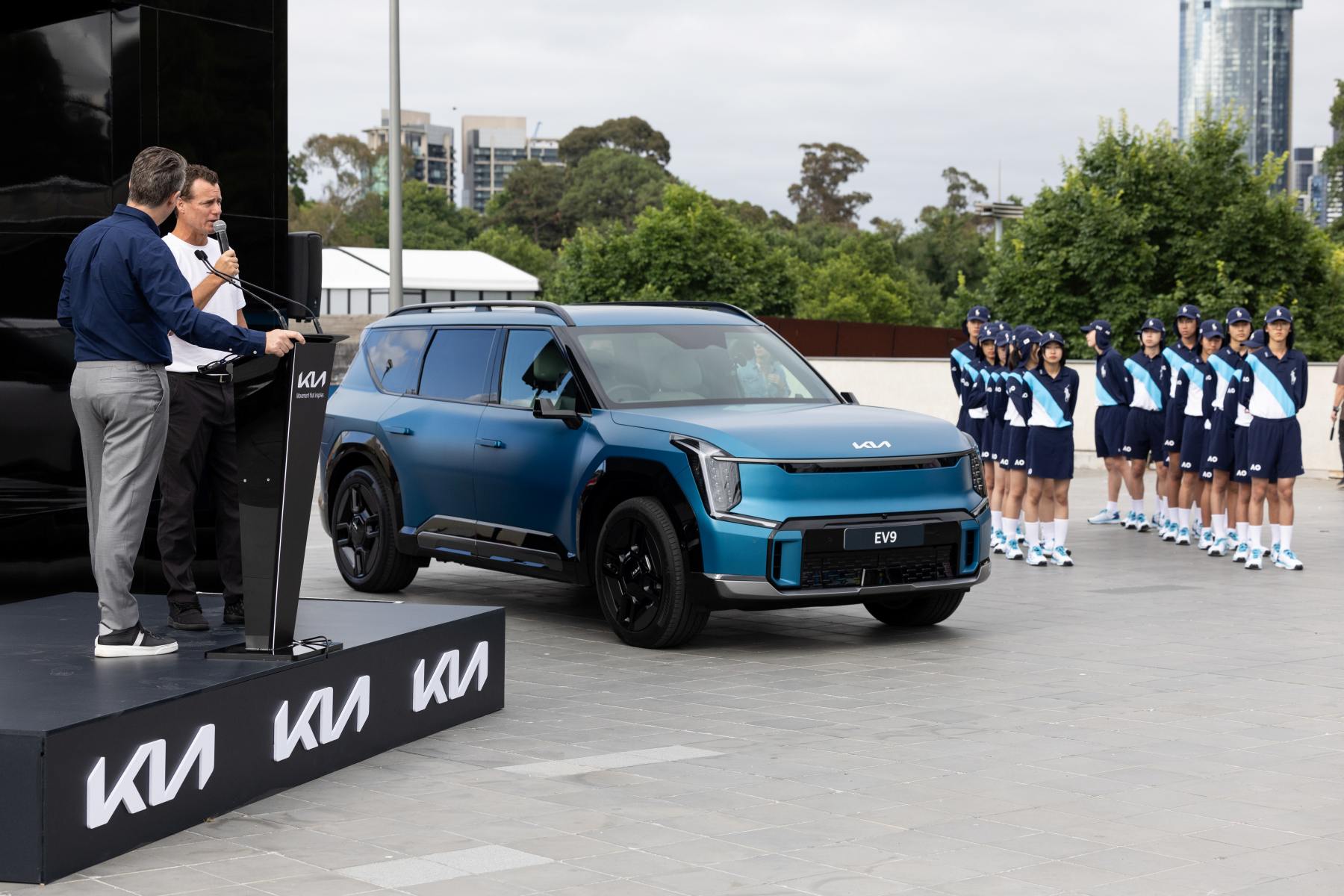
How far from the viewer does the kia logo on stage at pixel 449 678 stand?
7.02 m

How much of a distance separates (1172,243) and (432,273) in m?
40.5

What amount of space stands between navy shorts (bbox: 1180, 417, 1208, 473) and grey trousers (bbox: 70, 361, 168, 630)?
1077 centimetres

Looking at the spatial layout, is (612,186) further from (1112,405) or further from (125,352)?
(125,352)

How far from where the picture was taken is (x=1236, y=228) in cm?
3478

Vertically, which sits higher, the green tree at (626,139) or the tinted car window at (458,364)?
the green tree at (626,139)

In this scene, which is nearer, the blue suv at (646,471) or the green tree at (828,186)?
the blue suv at (646,471)

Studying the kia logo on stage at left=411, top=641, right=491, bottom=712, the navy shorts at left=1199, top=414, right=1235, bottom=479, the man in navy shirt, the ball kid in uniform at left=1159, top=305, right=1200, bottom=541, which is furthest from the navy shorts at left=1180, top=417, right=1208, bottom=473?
the man in navy shirt

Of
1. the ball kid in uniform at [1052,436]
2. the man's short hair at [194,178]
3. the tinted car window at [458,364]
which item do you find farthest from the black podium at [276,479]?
the ball kid in uniform at [1052,436]

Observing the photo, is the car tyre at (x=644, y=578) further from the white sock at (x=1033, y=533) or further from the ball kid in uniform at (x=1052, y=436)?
the white sock at (x=1033, y=533)

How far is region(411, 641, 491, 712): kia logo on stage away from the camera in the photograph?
7.02m

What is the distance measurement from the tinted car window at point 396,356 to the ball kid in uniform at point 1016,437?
16.3 feet

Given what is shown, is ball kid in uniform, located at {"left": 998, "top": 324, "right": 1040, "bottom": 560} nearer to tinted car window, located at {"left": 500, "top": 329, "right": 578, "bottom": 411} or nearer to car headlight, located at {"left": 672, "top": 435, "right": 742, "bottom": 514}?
tinted car window, located at {"left": 500, "top": 329, "right": 578, "bottom": 411}

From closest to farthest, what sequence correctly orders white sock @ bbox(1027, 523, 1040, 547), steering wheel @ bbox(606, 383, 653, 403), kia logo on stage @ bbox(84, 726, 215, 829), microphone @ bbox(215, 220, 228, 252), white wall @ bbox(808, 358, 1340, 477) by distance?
kia logo on stage @ bbox(84, 726, 215, 829) → microphone @ bbox(215, 220, 228, 252) → steering wheel @ bbox(606, 383, 653, 403) → white sock @ bbox(1027, 523, 1040, 547) → white wall @ bbox(808, 358, 1340, 477)

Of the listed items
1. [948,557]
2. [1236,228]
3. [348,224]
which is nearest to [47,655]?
[948,557]
